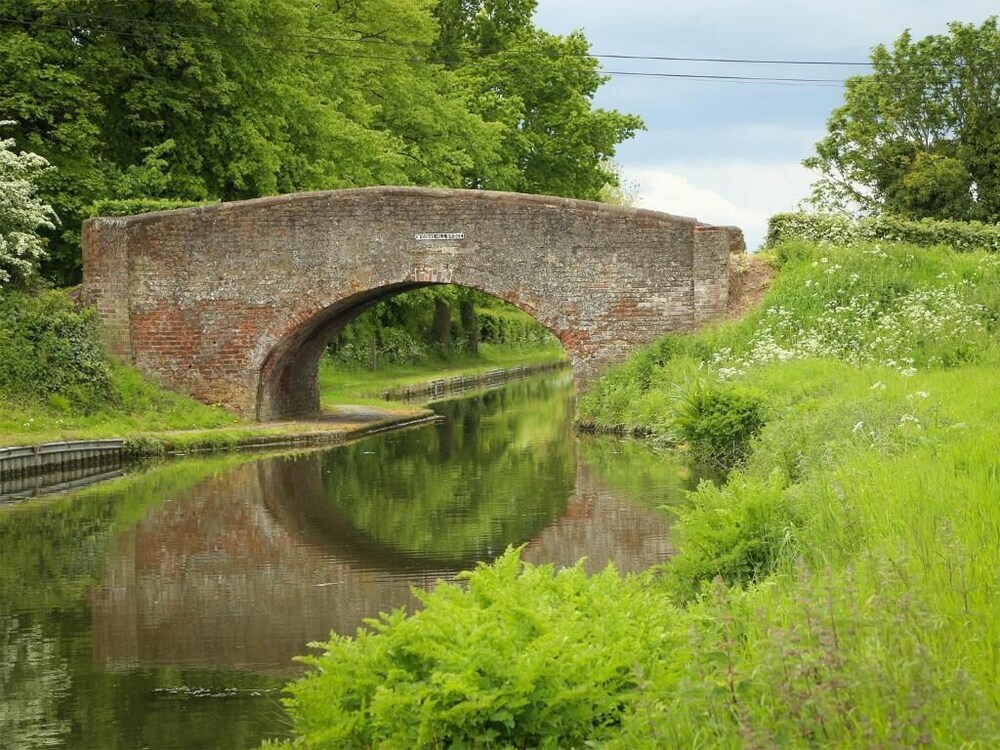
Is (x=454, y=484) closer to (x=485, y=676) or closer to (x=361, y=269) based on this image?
(x=361, y=269)

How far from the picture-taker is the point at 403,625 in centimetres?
586

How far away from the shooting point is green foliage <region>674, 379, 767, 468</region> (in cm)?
1669

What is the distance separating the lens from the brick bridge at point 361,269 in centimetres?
2264

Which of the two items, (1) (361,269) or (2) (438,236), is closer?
(2) (438,236)

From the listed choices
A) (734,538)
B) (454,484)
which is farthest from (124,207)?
(734,538)

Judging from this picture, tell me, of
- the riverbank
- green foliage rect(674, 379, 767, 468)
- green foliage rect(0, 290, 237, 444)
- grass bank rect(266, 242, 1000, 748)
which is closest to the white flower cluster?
green foliage rect(674, 379, 767, 468)

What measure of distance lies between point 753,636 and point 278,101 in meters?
24.9

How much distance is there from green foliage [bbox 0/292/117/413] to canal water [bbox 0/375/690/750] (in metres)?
2.62

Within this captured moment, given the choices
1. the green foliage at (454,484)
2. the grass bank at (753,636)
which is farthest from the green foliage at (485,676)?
the green foliage at (454,484)

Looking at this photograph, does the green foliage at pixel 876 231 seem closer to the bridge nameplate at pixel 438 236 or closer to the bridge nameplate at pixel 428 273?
the bridge nameplate at pixel 438 236

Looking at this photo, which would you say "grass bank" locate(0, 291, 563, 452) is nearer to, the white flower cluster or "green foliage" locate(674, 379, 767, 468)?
the white flower cluster

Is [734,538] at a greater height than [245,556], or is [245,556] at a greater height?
[734,538]

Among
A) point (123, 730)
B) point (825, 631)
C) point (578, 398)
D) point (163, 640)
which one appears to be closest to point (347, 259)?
point (578, 398)

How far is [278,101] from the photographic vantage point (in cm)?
2902
